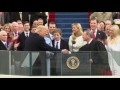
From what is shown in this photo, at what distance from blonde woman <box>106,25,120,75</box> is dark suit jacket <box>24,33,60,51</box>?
1.35 meters

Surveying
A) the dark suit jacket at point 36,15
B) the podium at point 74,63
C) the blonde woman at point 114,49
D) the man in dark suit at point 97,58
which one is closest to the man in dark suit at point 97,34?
the blonde woman at point 114,49

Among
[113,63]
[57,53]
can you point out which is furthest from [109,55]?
[57,53]

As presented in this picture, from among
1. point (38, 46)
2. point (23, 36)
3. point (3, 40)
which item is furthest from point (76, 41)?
point (3, 40)

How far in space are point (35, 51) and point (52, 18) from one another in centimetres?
349

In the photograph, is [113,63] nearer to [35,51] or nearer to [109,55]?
[109,55]

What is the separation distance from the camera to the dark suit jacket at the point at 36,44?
12.1 meters

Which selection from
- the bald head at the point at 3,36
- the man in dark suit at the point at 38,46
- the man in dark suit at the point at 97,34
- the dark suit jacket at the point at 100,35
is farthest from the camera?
the bald head at the point at 3,36

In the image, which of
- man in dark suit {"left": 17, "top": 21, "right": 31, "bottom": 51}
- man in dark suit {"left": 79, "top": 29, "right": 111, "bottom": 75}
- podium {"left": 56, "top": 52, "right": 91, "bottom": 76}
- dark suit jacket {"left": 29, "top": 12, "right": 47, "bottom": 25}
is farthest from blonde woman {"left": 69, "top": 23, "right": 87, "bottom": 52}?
dark suit jacket {"left": 29, "top": 12, "right": 47, "bottom": 25}

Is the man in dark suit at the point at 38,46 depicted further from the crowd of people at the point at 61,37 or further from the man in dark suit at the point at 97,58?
the man in dark suit at the point at 97,58

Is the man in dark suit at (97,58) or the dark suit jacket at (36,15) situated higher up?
the dark suit jacket at (36,15)

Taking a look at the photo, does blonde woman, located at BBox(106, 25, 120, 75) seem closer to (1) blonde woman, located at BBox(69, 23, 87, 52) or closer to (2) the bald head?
(1) blonde woman, located at BBox(69, 23, 87, 52)

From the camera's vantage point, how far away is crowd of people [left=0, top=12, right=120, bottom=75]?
12.1 metres

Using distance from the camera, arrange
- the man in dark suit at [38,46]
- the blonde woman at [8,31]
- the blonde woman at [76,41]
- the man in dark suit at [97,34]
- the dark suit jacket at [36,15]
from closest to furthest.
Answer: the man in dark suit at [38,46]
the blonde woman at [76,41]
the man in dark suit at [97,34]
the blonde woman at [8,31]
the dark suit jacket at [36,15]

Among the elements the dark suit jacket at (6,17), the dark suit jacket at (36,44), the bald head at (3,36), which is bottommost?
the dark suit jacket at (36,44)
